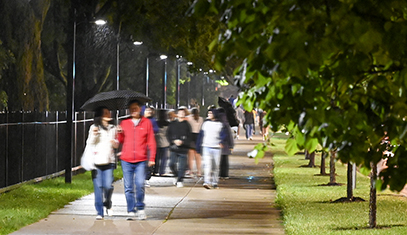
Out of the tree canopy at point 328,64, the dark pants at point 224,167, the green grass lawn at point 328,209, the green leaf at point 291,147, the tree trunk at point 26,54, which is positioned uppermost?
the tree trunk at point 26,54

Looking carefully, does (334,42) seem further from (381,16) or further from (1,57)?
(1,57)

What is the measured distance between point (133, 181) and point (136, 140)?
2.17ft

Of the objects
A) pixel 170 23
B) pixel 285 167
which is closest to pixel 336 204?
pixel 285 167

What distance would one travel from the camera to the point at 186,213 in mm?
13789

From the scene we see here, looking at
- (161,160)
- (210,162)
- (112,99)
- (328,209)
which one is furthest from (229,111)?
(328,209)

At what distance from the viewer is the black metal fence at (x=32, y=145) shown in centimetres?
1659

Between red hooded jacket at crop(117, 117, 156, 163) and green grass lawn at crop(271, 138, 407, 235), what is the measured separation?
210 cm

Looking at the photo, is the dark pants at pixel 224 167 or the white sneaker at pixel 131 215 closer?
the white sneaker at pixel 131 215

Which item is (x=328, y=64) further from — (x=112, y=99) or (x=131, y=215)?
(x=112, y=99)

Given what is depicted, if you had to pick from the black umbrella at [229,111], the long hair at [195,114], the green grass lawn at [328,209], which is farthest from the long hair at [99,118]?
the black umbrella at [229,111]

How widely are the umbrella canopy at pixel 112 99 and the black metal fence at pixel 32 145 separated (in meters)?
1.33

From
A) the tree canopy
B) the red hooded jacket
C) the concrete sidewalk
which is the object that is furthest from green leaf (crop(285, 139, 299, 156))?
the red hooded jacket

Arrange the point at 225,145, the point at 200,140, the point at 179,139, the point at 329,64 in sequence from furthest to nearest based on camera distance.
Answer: the point at 179,139 → the point at 225,145 → the point at 200,140 → the point at 329,64

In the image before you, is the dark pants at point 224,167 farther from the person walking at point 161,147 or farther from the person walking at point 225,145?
the person walking at point 161,147
